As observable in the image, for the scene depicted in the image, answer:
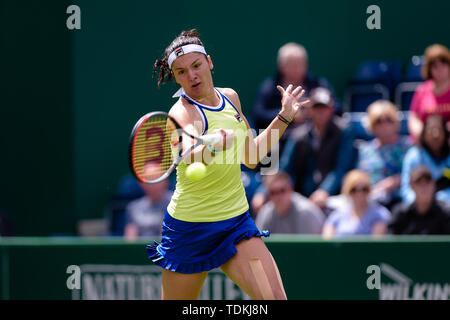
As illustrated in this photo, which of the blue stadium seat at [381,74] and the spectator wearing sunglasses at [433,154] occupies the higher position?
the blue stadium seat at [381,74]

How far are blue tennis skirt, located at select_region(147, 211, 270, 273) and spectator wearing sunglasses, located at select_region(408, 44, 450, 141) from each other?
2845 mm

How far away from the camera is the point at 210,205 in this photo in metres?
3.73

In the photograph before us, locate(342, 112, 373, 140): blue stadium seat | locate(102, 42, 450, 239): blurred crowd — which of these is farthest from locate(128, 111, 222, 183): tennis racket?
locate(342, 112, 373, 140): blue stadium seat

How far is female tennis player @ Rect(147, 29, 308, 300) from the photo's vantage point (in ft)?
12.0

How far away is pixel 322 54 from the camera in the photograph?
7594 mm

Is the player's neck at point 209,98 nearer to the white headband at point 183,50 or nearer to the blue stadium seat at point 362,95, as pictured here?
the white headband at point 183,50

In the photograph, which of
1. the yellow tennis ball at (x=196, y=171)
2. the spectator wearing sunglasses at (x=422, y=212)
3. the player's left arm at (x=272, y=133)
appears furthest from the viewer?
the spectator wearing sunglasses at (x=422, y=212)

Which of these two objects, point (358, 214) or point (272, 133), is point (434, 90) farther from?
point (272, 133)

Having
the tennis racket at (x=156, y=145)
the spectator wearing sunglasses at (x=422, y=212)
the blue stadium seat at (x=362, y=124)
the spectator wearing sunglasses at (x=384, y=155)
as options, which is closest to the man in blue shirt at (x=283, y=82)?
the spectator wearing sunglasses at (x=384, y=155)

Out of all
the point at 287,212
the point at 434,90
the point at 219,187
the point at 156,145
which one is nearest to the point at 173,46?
the point at 156,145

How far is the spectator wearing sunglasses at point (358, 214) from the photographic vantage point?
582 centimetres

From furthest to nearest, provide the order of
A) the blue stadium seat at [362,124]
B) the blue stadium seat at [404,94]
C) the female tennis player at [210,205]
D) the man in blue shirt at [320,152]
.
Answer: the blue stadium seat at [404,94] → the blue stadium seat at [362,124] → the man in blue shirt at [320,152] → the female tennis player at [210,205]
